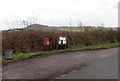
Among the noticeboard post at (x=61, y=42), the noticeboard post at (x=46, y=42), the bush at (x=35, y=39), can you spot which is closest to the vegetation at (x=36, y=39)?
the bush at (x=35, y=39)

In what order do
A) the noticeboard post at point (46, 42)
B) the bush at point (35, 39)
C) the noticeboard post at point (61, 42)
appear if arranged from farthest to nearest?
the noticeboard post at point (61, 42), the noticeboard post at point (46, 42), the bush at point (35, 39)

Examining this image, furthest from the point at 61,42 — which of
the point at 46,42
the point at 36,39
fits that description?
the point at 36,39

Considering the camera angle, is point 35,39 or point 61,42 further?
point 61,42

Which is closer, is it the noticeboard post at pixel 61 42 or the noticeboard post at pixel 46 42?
the noticeboard post at pixel 46 42

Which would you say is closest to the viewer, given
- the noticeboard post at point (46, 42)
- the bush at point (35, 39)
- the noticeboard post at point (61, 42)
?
the bush at point (35, 39)

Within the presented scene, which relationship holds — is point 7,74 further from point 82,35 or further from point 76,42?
point 82,35

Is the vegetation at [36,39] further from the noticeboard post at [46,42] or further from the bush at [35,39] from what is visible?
the noticeboard post at [46,42]

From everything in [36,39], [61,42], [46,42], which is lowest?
[61,42]

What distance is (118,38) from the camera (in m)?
23.0

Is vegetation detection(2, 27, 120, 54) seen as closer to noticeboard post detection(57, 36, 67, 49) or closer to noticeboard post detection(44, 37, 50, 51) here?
noticeboard post detection(44, 37, 50, 51)

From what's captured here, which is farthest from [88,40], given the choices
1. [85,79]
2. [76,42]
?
[85,79]

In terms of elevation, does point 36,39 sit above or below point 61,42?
above

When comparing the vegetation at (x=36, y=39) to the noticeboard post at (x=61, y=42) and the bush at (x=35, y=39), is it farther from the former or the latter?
the noticeboard post at (x=61, y=42)

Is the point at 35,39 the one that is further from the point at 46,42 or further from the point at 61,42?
the point at 61,42
